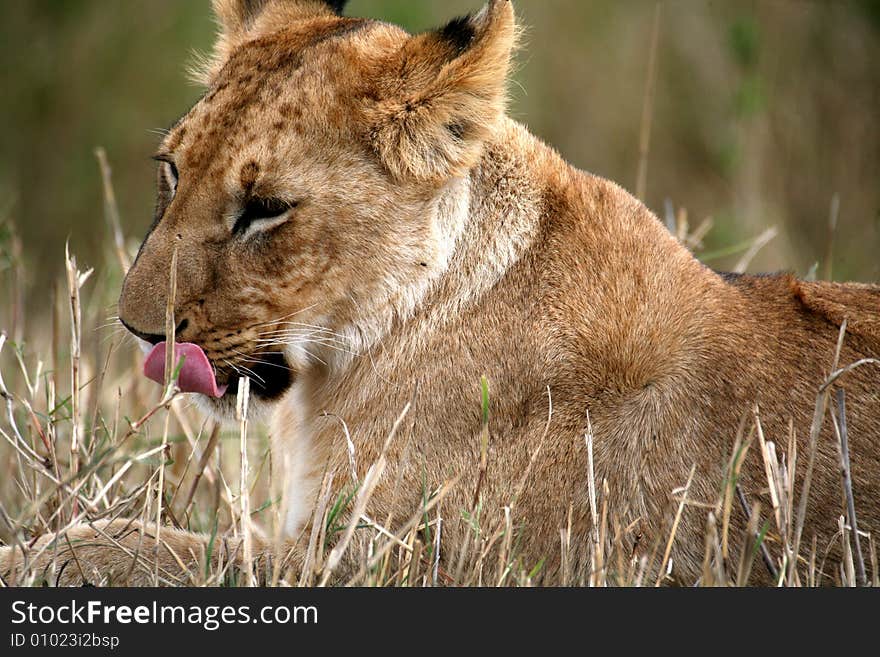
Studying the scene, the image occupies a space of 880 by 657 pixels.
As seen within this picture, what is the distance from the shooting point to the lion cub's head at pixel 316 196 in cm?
366

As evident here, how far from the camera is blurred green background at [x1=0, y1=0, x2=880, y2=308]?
9.14m

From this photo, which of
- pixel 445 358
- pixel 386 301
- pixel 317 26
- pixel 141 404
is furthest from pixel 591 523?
pixel 141 404

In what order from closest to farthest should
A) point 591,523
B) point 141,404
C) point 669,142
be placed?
point 591,523, point 141,404, point 669,142

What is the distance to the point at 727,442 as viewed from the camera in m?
3.75

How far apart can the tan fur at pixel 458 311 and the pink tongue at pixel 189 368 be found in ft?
0.21

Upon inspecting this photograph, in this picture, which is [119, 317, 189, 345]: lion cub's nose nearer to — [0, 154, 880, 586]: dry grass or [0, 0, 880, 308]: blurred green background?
[0, 154, 880, 586]: dry grass

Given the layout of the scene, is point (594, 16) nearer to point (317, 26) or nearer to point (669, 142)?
point (669, 142)

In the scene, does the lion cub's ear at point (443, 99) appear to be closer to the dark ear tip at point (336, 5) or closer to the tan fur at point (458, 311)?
the tan fur at point (458, 311)

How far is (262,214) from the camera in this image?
368cm

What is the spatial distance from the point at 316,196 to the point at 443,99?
491mm

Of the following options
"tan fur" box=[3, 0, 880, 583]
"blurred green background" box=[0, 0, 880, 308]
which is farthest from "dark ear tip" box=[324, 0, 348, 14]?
"blurred green background" box=[0, 0, 880, 308]

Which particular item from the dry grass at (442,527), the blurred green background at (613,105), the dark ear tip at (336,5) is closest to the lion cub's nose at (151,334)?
the dry grass at (442,527)

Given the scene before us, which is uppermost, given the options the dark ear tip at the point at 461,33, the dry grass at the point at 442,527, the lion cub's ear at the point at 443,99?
the dark ear tip at the point at 461,33

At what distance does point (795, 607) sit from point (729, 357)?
0.93m
